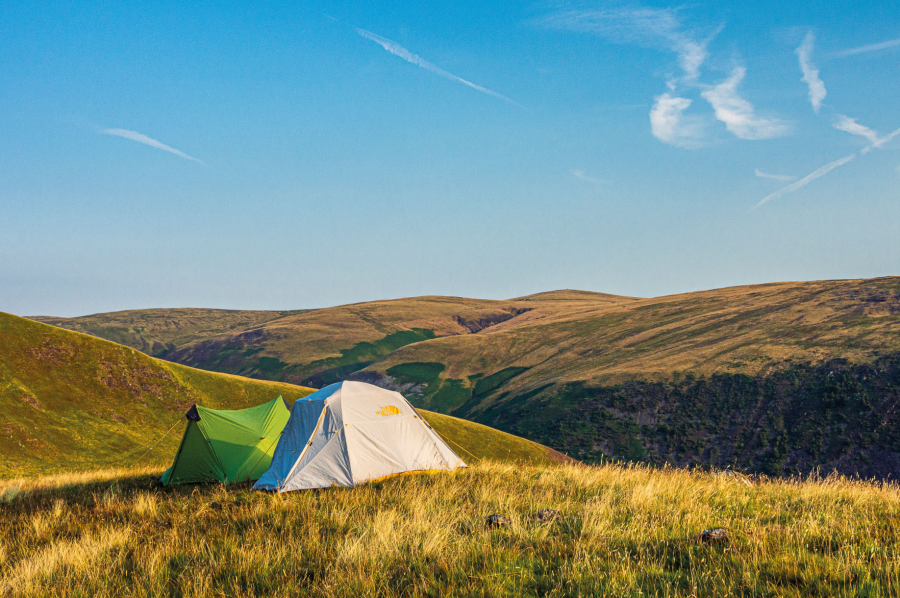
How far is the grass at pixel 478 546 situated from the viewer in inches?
192

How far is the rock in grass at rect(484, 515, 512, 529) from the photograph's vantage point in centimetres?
679

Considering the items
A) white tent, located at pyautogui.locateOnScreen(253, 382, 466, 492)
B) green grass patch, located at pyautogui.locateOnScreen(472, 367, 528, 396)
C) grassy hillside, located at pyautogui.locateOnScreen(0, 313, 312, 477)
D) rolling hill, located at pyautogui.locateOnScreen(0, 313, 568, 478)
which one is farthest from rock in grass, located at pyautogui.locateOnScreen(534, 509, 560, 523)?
green grass patch, located at pyautogui.locateOnScreen(472, 367, 528, 396)

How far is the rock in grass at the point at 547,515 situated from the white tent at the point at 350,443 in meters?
5.97

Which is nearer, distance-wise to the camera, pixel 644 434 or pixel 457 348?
pixel 644 434

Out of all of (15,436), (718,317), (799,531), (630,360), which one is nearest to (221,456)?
(799,531)

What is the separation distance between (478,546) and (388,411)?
332 inches

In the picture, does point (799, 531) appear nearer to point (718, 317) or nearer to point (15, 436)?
point (15, 436)

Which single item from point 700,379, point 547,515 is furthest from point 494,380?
point 547,515

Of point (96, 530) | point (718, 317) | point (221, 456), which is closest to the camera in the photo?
point (96, 530)

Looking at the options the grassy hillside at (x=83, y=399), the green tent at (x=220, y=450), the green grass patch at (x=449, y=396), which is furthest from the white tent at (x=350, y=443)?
the green grass patch at (x=449, y=396)

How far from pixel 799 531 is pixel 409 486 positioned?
691cm

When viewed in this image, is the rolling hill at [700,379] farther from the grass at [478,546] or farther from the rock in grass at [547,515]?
the rock in grass at [547,515]

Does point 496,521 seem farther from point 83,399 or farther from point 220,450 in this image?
point 83,399

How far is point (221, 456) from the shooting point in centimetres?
1566
